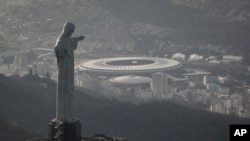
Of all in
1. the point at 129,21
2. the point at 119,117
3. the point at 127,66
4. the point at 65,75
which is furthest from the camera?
the point at 129,21

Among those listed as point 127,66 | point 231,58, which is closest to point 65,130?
point 127,66

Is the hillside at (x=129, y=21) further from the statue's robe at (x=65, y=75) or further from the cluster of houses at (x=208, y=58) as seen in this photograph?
the statue's robe at (x=65, y=75)

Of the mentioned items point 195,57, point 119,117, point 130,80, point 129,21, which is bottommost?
point 130,80

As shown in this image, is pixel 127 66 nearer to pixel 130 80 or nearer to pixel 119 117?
pixel 130 80

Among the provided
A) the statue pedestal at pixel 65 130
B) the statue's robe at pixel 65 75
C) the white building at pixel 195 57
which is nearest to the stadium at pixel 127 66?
the white building at pixel 195 57

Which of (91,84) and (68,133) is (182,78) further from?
(68,133)

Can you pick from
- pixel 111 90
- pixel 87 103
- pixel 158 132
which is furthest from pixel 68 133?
pixel 111 90

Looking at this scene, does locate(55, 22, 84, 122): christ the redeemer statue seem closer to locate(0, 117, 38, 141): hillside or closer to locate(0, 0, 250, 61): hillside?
locate(0, 117, 38, 141): hillside
